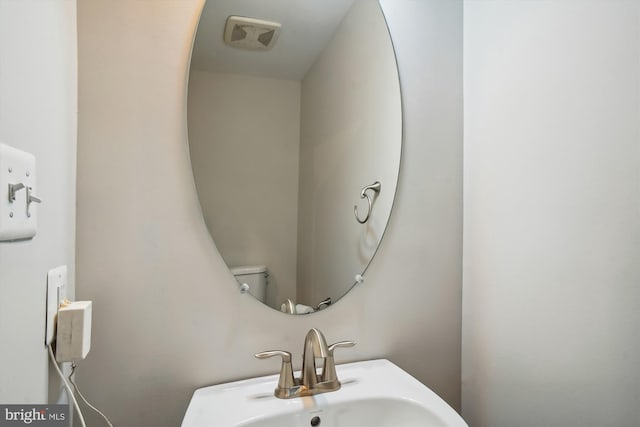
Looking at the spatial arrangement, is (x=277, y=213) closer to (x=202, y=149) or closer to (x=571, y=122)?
(x=202, y=149)

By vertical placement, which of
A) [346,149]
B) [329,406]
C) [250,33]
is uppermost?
[250,33]

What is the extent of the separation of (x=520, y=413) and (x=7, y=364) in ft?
3.37

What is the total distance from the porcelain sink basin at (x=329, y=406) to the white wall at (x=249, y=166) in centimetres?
21

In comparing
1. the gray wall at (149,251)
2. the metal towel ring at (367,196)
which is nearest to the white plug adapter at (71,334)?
the gray wall at (149,251)

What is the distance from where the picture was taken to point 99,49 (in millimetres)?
765

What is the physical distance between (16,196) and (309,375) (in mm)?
632

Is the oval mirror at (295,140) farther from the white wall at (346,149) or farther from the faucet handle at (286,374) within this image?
→ the faucet handle at (286,374)

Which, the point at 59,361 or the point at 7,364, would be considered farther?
the point at 59,361

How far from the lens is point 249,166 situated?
864 millimetres

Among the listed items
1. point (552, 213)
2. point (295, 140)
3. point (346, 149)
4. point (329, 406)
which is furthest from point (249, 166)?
point (552, 213)

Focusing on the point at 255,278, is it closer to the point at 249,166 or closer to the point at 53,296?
the point at 249,166

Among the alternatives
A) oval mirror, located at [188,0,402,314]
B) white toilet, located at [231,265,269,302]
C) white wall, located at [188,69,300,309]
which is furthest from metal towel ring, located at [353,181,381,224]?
white toilet, located at [231,265,269,302]

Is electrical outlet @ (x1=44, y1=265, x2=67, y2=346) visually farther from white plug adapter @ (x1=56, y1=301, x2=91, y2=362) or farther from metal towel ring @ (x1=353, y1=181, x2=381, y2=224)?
metal towel ring @ (x1=353, y1=181, x2=381, y2=224)

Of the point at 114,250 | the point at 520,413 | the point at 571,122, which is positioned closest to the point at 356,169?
the point at 571,122
